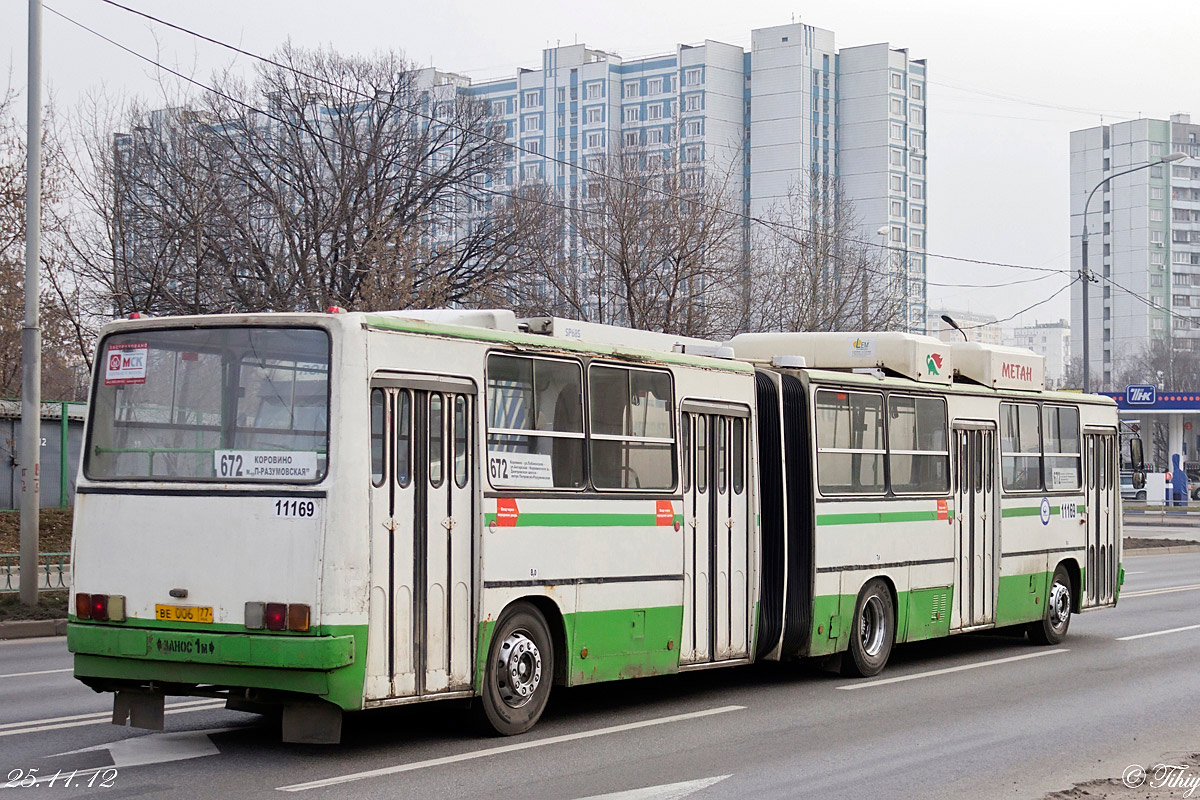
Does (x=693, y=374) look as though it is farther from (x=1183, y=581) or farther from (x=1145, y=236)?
(x=1145, y=236)

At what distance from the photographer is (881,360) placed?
1419cm

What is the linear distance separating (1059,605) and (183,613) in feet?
36.7

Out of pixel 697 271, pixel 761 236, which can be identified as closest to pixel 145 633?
pixel 697 271

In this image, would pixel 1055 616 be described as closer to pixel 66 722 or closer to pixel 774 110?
pixel 66 722

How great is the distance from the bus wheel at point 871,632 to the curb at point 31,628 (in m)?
9.42

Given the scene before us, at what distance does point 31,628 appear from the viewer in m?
16.7

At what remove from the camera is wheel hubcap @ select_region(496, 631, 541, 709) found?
9453 mm

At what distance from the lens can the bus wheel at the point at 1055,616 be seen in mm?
16141

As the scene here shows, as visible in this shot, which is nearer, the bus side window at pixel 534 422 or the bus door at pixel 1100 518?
the bus side window at pixel 534 422

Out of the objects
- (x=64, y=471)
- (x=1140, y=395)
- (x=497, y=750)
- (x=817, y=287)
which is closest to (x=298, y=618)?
(x=497, y=750)

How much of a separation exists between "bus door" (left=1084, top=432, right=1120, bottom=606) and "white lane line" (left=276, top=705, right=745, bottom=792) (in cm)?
741

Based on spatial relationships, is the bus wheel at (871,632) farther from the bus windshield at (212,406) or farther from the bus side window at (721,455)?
the bus windshield at (212,406)

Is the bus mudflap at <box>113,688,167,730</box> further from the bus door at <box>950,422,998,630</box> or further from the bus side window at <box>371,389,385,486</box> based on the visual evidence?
the bus door at <box>950,422,998,630</box>
